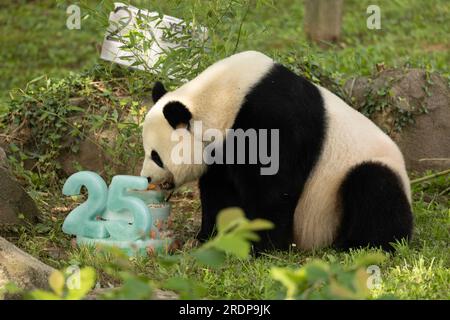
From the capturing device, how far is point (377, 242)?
17.2 ft

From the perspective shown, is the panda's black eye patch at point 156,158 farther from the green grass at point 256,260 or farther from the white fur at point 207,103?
the green grass at point 256,260

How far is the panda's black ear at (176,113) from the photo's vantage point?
5.00 m

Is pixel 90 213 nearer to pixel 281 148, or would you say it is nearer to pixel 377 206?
pixel 281 148

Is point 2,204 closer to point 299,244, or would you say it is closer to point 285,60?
point 299,244

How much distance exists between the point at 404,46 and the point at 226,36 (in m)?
6.11

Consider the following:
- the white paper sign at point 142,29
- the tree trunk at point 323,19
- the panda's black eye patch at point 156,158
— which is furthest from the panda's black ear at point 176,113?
the tree trunk at point 323,19

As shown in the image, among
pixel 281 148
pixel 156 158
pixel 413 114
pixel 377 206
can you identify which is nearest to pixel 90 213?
pixel 156 158

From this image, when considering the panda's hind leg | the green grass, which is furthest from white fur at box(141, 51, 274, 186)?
the panda's hind leg

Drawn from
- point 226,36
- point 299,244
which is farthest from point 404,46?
point 299,244

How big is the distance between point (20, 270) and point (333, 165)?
2.17m

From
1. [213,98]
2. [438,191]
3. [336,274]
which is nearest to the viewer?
[336,274]

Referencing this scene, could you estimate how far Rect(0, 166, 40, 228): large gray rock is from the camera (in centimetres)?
575

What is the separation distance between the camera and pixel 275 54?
7.05m

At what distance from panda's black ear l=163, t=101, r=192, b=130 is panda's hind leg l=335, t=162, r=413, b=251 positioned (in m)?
1.14
